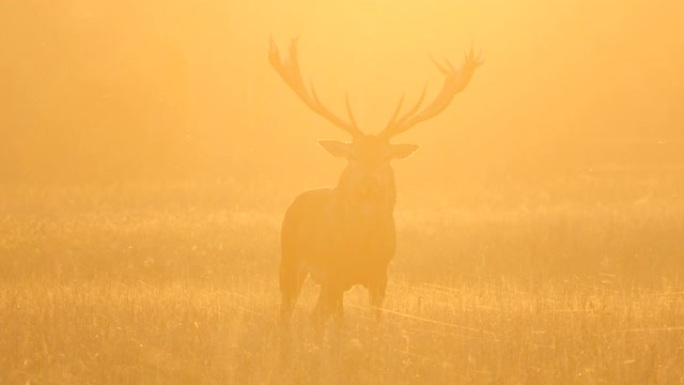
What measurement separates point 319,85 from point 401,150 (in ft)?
124

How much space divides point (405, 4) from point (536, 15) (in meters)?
6.39

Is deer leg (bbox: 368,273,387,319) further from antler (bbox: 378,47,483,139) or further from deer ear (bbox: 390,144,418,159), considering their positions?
antler (bbox: 378,47,483,139)

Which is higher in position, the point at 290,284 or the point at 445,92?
the point at 445,92

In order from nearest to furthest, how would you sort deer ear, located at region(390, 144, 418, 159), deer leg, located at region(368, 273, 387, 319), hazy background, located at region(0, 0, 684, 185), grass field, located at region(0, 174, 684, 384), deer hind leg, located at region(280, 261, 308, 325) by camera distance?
grass field, located at region(0, 174, 684, 384), deer ear, located at region(390, 144, 418, 159), deer leg, located at region(368, 273, 387, 319), deer hind leg, located at region(280, 261, 308, 325), hazy background, located at region(0, 0, 684, 185)

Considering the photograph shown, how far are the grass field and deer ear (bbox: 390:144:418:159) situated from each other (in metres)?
1.45

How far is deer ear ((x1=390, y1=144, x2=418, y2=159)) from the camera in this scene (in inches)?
414

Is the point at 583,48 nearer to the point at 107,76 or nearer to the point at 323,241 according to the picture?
the point at 107,76

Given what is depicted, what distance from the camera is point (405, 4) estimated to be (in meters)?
57.2

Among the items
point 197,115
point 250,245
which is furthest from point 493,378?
point 197,115

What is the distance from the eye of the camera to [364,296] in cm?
1377

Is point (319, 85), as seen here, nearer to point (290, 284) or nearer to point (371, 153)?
point (290, 284)

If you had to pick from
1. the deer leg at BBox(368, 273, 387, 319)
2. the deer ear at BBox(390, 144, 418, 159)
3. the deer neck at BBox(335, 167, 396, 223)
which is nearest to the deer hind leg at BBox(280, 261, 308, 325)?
the deer leg at BBox(368, 273, 387, 319)

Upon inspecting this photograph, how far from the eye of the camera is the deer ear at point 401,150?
10.5m

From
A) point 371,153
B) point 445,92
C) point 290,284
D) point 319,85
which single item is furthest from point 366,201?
point 319,85
